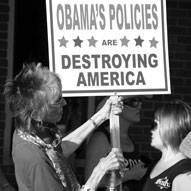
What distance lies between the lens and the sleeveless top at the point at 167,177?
3879 mm

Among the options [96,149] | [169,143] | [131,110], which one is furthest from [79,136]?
[131,110]

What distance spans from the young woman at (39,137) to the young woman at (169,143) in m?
0.49

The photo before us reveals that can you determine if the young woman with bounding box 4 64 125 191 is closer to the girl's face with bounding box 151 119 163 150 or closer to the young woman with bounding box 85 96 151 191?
the girl's face with bounding box 151 119 163 150

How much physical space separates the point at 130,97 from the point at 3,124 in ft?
7.27

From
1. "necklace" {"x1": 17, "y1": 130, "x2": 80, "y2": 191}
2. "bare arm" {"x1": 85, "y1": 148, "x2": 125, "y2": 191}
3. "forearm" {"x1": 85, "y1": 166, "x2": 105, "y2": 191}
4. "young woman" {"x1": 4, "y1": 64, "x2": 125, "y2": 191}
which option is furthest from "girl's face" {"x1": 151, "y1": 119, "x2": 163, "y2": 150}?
"necklace" {"x1": 17, "y1": 130, "x2": 80, "y2": 191}

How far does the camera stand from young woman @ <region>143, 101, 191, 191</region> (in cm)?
392

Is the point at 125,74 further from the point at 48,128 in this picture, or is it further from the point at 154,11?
the point at 48,128

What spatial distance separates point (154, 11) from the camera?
4109 mm

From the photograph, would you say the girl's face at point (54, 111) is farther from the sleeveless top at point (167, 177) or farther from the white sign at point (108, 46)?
the sleeveless top at point (167, 177)

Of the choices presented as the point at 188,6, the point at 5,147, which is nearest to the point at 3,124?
the point at 5,147

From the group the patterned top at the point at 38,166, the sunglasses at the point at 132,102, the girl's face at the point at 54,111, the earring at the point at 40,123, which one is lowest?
the patterned top at the point at 38,166

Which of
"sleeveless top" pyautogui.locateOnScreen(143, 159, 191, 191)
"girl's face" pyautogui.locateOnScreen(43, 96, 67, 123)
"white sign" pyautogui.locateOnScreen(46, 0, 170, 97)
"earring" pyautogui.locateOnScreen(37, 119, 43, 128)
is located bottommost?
"sleeveless top" pyautogui.locateOnScreen(143, 159, 191, 191)

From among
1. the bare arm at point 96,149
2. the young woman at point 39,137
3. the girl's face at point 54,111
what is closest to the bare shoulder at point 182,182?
the young woman at point 39,137

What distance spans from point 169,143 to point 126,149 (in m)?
0.59
